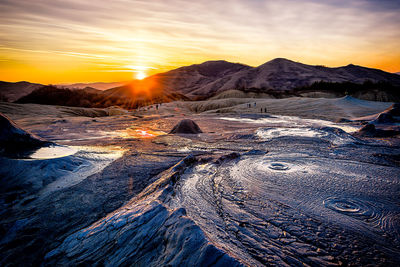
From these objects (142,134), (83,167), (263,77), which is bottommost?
(83,167)

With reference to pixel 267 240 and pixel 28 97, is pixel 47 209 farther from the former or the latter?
pixel 28 97

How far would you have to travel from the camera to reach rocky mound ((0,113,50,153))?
409 cm

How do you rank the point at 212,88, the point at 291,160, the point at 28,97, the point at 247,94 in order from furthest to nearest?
1. the point at 212,88
2. the point at 247,94
3. the point at 28,97
4. the point at 291,160

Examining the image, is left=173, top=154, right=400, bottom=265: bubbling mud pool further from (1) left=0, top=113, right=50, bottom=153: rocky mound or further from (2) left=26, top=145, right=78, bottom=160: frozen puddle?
(1) left=0, top=113, right=50, bottom=153: rocky mound

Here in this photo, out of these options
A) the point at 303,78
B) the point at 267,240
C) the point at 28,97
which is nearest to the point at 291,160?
the point at 267,240

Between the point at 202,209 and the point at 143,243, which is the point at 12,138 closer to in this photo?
the point at 143,243

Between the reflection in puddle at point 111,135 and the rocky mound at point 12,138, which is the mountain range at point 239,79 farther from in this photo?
the rocky mound at point 12,138

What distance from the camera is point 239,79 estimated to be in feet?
326

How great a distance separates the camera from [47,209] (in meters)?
2.94

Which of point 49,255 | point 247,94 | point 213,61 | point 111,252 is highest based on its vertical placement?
point 213,61

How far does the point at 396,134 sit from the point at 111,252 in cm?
1091

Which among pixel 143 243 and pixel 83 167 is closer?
pixel 143 243

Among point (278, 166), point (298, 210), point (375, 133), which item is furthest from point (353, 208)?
point (375, 133)

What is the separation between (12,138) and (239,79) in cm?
10247
